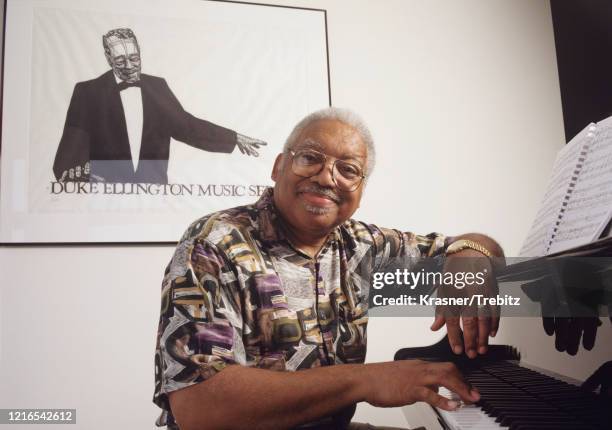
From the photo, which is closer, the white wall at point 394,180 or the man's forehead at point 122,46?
the white wall at point 394,180

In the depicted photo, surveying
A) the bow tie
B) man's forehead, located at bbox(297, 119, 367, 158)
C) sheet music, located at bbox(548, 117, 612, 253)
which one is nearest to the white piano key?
sheet music, located at bbox(548, 117, 612, 253)

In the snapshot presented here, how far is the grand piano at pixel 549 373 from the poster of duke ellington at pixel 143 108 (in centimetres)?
114

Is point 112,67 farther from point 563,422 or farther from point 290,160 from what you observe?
point 563,422

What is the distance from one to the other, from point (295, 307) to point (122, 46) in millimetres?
1376

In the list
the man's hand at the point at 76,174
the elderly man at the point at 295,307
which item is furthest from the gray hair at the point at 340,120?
the man's hand at the point at 76,174

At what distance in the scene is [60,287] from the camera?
5.94 feet

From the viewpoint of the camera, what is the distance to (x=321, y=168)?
51.0 inches

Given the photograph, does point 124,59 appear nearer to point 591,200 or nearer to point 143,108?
point 143,108

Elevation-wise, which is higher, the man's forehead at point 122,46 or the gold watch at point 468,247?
the man's forehead at point 122,46

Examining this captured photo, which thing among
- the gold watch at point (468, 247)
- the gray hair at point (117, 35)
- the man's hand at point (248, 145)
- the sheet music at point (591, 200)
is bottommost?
the gold watch at point (468, 247)

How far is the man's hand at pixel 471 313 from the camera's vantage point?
3.28 feet

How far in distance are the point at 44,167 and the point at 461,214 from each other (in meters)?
1.71

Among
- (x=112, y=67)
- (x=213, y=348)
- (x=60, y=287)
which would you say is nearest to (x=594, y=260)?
(x=213, y=348)

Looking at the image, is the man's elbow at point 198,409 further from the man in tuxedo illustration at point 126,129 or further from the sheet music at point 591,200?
the man in tuxedo illustration at point 126,129
